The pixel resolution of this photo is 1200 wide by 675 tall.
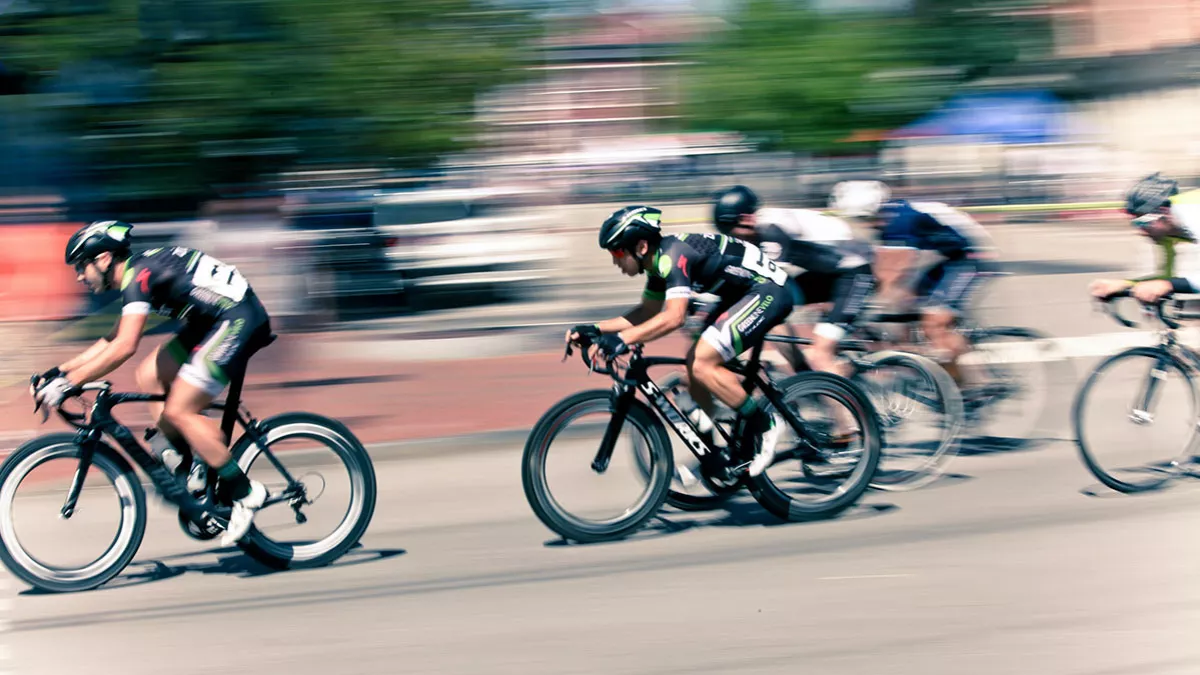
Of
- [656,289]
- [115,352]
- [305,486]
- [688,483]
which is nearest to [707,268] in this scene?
[656,289]

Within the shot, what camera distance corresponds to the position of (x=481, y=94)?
14.2m

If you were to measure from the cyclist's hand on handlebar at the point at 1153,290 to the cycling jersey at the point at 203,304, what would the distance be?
15.5 ft

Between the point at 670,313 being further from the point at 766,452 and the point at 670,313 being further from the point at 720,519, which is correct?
the point at 720,519

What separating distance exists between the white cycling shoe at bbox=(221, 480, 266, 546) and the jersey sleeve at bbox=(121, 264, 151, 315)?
3.31ft

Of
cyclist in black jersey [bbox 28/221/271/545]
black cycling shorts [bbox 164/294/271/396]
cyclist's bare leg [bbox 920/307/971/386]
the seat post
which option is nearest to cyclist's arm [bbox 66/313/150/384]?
cyclist in black jersey [bbox 28/221/271/545]

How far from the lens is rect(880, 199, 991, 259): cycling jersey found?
333 inches

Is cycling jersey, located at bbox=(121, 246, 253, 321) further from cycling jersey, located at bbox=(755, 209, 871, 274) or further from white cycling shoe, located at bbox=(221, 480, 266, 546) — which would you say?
cycling jersey, located at bbox=(755, 209, 871, 274)

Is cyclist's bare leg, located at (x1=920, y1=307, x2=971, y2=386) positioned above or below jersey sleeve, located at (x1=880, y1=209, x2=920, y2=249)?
below

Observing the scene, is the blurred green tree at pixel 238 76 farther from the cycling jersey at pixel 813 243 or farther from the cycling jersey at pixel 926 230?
the cycling jersey at pixel 926 230

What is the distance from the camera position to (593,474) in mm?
6629

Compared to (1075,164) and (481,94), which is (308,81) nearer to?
(481,94)

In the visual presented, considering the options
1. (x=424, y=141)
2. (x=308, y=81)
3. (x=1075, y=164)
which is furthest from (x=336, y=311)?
(x=1075, y=164)

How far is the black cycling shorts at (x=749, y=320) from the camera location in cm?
677

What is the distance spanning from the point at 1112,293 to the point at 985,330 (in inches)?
46.2
